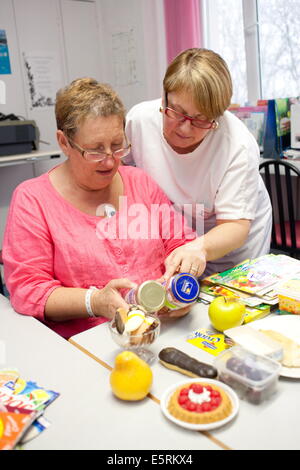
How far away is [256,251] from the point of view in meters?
1.78

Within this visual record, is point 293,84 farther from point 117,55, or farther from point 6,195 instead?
point 6,195

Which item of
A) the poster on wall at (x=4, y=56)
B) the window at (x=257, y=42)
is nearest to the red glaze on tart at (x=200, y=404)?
the window at (x=257, y=42)

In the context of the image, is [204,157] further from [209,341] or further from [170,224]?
[209,341]

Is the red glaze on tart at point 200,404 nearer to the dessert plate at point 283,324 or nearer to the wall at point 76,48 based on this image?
the dessert plate at point 283,324

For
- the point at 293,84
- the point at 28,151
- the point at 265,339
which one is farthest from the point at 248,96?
the point at 265,339

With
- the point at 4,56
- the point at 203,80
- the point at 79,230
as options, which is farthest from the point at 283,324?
the point at 4,56

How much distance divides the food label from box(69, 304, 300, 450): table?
2 cm

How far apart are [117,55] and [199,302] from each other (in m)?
3.47

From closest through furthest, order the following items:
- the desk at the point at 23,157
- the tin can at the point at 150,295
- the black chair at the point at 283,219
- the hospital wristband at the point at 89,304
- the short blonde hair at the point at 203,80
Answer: the tin can at the point at 150,295 → the hospital wristband at the point at 89,304 → the short blonde hair at the point at 203,80 → the black chair at the point at 283,219 → the desk at the point at 23,157

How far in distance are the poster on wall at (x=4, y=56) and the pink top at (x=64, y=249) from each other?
9.05 ft

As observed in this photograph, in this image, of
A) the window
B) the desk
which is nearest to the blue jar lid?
the desk

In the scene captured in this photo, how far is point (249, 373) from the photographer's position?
89 cm

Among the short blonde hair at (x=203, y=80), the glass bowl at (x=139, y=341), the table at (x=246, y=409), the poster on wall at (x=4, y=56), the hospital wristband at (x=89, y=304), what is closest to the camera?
the table at (x=246, y=409)

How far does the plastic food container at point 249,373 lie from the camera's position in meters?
0.86
